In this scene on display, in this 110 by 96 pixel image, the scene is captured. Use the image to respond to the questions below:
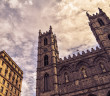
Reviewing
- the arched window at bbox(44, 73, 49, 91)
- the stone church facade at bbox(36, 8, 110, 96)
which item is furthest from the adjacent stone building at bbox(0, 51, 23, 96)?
the arched window at bbox(44, 73, 49, 91)

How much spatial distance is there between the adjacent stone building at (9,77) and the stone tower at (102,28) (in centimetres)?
3200

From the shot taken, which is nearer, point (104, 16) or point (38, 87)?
point (38, 87)

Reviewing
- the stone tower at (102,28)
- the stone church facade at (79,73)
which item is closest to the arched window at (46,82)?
the stone church facade at (79,73)

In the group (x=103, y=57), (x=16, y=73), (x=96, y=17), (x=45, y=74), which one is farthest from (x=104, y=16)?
(x=16, y=73)

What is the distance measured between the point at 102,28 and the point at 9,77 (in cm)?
3601

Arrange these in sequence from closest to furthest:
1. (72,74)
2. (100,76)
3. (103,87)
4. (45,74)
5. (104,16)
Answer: (103,87), (100,76), (72,74), (45,74), (104,16)

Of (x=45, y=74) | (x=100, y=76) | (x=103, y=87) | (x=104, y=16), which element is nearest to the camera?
(x=103, y=87)

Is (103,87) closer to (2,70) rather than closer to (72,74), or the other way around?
(72,74)

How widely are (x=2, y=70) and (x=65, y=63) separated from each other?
787 inches

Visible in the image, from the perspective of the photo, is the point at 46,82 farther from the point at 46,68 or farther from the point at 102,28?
the point at 102,28

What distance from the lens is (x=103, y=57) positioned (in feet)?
104

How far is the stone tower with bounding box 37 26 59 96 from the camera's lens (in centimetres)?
3136

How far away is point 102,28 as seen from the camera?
1502 inches

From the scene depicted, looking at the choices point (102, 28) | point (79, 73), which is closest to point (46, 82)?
point (79, 73)
